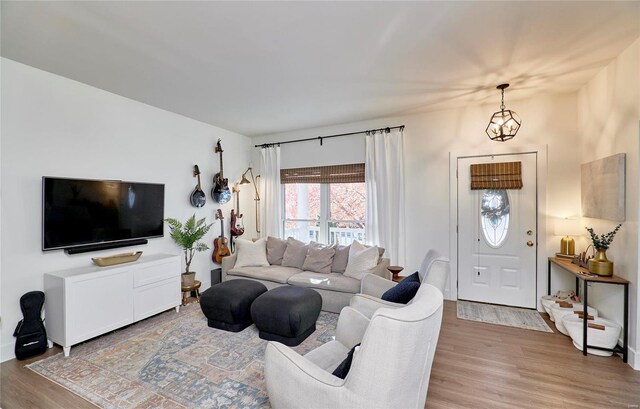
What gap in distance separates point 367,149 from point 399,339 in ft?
11.7

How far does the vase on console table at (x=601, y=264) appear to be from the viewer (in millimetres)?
2541

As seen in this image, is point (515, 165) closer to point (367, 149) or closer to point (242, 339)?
point (367, 149)

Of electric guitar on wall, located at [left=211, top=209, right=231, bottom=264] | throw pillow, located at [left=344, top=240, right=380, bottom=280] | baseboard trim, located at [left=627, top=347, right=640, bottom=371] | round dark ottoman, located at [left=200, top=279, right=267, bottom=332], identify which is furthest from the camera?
electric guitar on wall, located at [left=211, top=209, right=231, bottom=264]

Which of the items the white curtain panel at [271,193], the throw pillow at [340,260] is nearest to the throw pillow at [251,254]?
the white curtain panel at [271,193]

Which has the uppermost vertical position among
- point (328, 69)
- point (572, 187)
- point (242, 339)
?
point (328, 69)

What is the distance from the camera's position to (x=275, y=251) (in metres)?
4.33

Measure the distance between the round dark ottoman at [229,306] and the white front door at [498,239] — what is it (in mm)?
2912

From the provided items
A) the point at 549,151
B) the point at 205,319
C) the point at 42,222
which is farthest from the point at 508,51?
the point at 42,222

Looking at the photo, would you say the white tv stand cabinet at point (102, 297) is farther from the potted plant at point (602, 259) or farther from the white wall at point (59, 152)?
the potted plant at point (602, 259)

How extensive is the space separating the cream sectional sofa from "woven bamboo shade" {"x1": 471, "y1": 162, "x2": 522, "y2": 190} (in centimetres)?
162

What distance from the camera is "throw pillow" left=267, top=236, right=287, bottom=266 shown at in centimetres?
428

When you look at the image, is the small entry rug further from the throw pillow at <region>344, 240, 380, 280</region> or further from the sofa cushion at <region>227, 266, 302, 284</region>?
the sofa cushion at <region>227, 266, 302, 284</region>

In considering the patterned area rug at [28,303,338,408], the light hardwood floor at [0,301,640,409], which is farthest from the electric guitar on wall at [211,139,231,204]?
the light hardwood floor at [0,301,640,409]

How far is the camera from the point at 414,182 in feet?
13.6
